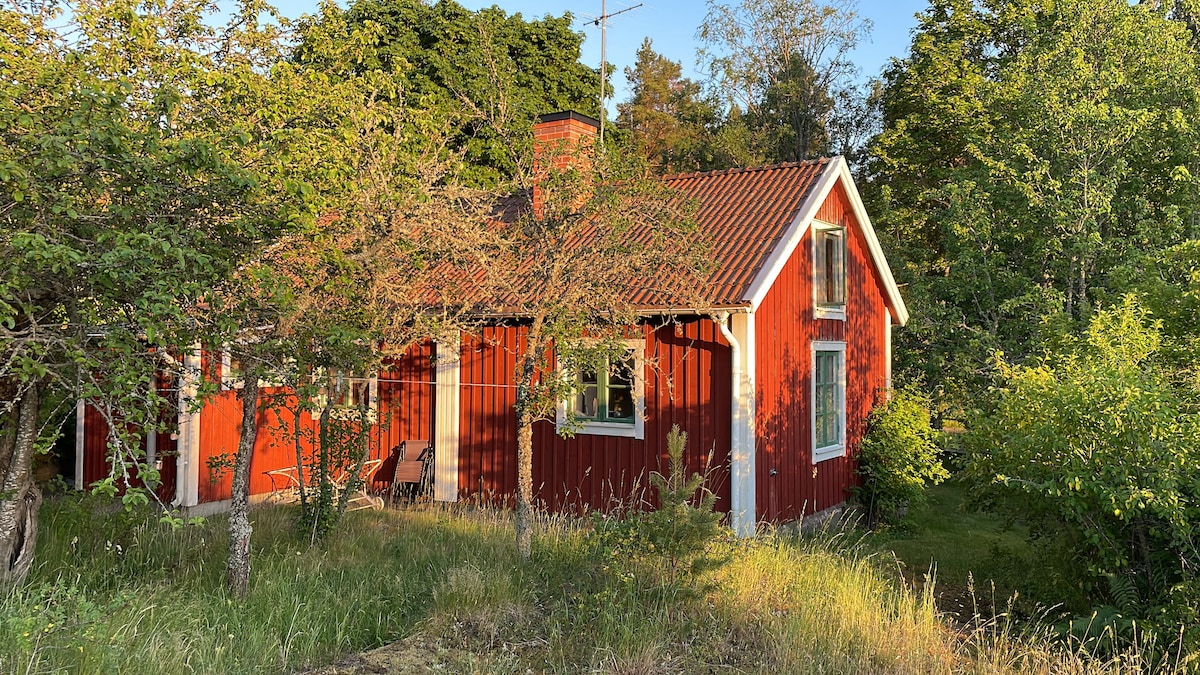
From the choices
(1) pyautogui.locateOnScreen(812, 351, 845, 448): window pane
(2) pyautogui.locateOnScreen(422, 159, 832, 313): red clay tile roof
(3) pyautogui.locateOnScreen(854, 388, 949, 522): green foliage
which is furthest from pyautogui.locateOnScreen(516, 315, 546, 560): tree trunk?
(3) pyautogui.locateOnScreen(854, 388, 949, 522): green foliage

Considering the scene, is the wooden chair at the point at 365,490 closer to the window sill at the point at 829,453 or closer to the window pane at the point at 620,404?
the window pane at the point at 620,404

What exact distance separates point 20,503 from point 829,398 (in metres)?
9.56

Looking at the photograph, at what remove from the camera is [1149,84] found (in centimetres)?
1464

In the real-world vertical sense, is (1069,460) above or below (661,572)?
above

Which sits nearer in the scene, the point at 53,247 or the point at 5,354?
the point at 53,247

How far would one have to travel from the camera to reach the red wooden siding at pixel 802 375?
33.2 ft

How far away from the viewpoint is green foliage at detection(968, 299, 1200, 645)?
561 cm

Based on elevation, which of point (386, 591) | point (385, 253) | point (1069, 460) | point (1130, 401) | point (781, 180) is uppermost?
point (781, 180)

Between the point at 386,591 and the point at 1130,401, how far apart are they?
17.9ft

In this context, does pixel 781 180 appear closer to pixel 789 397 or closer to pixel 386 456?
pixel 789 397

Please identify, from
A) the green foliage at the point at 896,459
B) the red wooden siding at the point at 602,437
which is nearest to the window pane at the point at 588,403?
the red wooden siding at the point at 602,437

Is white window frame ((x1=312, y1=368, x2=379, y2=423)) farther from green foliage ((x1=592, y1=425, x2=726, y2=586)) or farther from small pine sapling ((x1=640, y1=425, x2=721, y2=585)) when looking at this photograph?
small pine sapling ((x1=640, y1=425, x2=721, y2=585))

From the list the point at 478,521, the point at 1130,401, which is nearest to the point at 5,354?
the point at 478,521

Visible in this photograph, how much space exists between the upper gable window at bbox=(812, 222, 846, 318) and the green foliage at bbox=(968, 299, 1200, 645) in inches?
180
